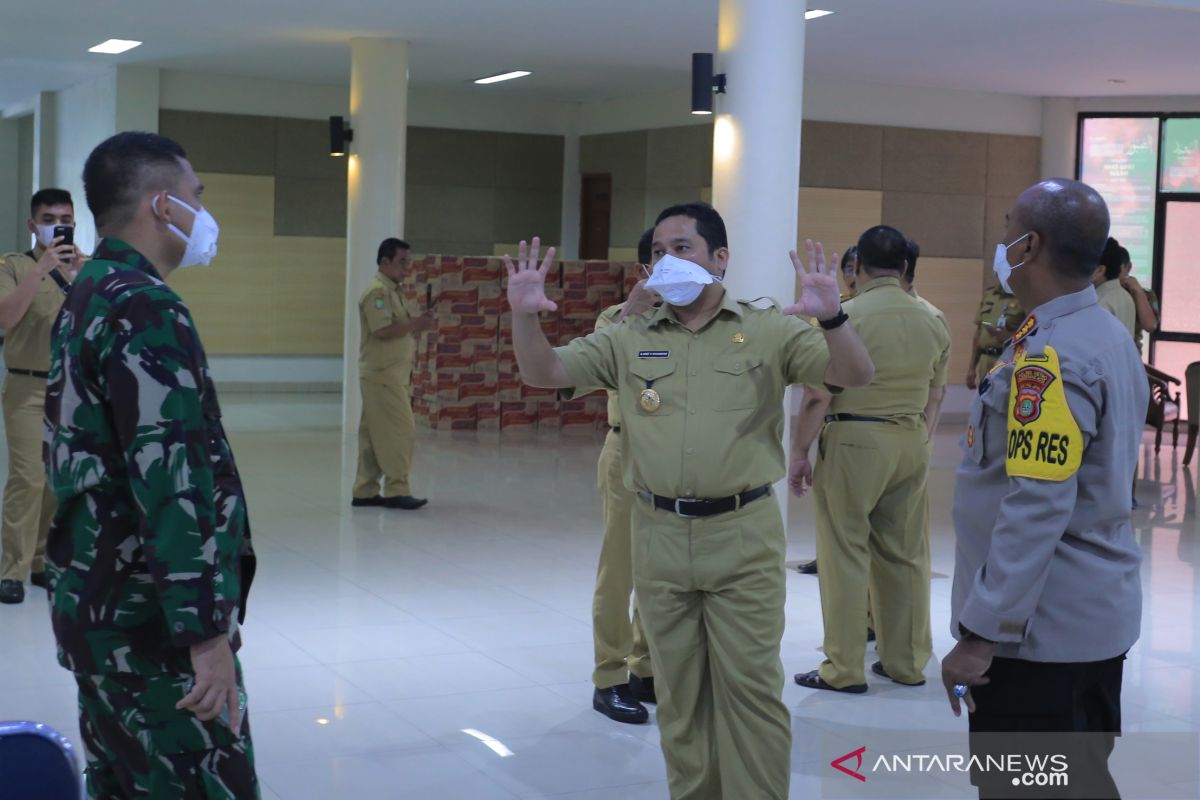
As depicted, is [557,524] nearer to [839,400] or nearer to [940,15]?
[839,400]

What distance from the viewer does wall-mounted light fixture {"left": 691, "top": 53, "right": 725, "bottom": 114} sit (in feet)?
25.1

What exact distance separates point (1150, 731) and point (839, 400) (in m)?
1.59

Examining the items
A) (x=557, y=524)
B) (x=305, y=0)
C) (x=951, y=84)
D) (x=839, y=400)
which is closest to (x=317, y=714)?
(x=839, y=400)

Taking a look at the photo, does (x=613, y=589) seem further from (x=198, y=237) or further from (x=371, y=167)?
(x=371, y=167)

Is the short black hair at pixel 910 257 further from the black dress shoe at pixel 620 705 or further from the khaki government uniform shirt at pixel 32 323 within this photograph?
the khaki government uniform shirt at pixel 32 323

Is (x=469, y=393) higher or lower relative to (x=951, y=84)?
lower

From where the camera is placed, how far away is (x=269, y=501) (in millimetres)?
9312

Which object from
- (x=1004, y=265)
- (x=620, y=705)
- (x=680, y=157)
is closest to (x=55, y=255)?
(x=620, y=705)

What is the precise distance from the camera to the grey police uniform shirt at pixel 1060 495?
99.5 inches

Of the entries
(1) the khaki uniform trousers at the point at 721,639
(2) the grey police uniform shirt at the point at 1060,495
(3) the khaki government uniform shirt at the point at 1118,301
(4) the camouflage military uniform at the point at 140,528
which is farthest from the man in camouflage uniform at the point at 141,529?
(3) the khaki government uniform shirt at the point at 1118,301

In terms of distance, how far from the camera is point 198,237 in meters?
2.67

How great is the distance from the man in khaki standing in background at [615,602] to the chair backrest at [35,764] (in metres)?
2.76

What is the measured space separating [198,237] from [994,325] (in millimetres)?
9537

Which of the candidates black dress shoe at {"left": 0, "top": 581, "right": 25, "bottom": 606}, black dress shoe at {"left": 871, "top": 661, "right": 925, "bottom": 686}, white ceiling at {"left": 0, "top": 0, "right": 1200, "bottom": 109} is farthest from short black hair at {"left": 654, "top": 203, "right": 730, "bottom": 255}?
white ceiling at {"left": 0, "top": 0, "right": 1200, "bottom": 109}
